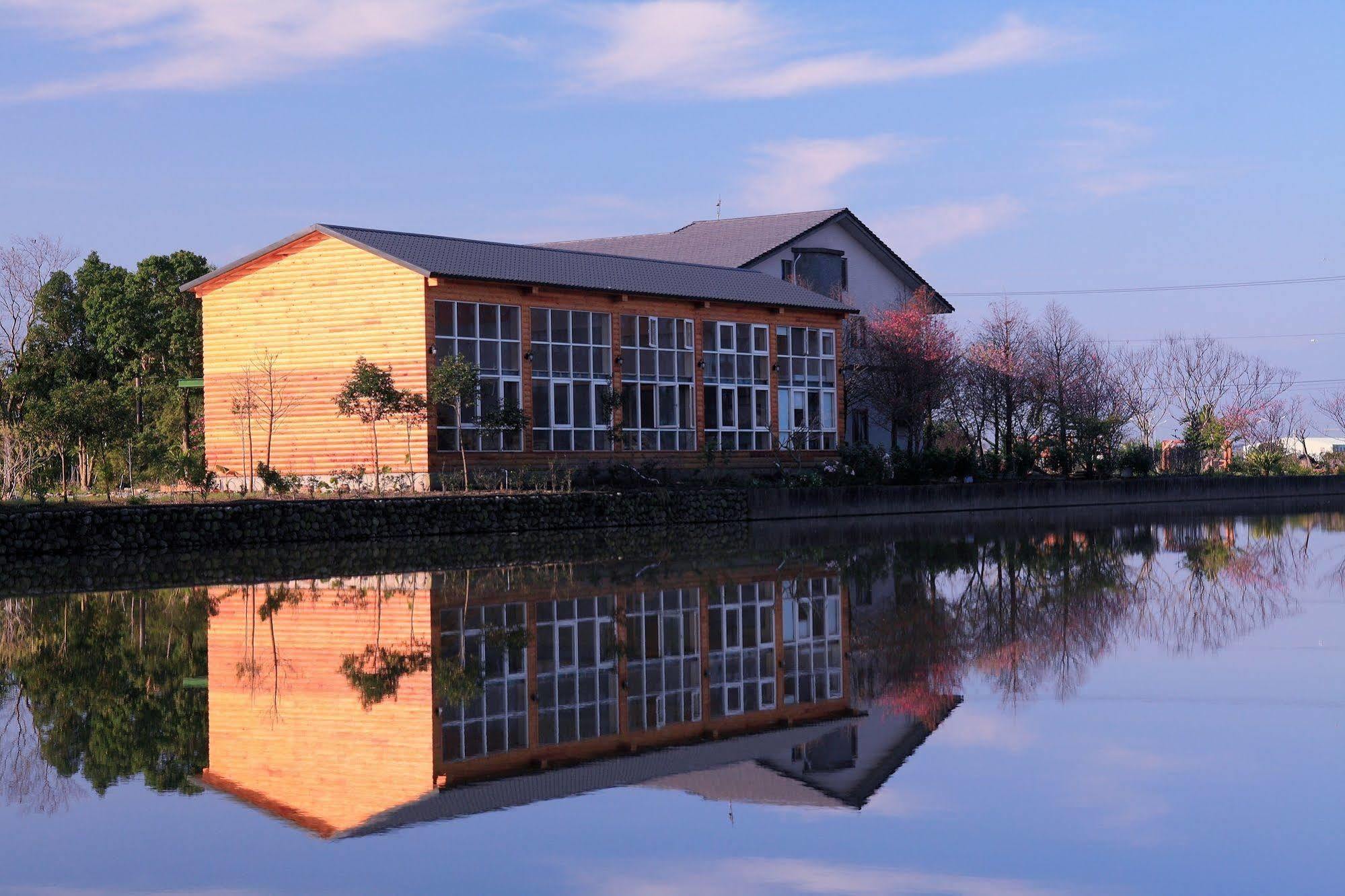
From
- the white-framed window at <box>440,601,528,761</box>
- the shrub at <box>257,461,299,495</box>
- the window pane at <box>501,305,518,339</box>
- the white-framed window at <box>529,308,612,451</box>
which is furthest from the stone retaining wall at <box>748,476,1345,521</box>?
the white-framed window at <box>440,601,528,761</box>

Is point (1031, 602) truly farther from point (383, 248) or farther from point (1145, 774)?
point (383, 248)

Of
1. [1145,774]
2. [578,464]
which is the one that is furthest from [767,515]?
[1145,774]

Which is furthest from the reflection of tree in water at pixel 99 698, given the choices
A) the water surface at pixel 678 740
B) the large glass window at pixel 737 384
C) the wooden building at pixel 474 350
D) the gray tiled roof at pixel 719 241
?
the gray tiled roof at pixel 719 241

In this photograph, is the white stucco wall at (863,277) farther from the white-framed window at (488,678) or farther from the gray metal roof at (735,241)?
the white-framed window at (488,678)

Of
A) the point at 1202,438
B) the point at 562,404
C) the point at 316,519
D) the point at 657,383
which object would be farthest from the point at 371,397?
the point at 1202,438

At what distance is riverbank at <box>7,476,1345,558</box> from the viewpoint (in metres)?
25.0

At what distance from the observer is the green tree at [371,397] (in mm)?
31859

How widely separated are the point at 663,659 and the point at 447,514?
17.6 metres

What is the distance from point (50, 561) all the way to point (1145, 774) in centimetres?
1970

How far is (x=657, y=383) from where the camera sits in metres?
39.4

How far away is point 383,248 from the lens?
34281 millimetres

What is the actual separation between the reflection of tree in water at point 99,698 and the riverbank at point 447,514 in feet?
28.8

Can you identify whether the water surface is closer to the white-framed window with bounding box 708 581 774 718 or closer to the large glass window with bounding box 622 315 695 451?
the white-framed window with bounding box 708 581 774 718

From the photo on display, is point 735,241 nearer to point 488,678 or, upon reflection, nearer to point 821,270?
point 821,270
